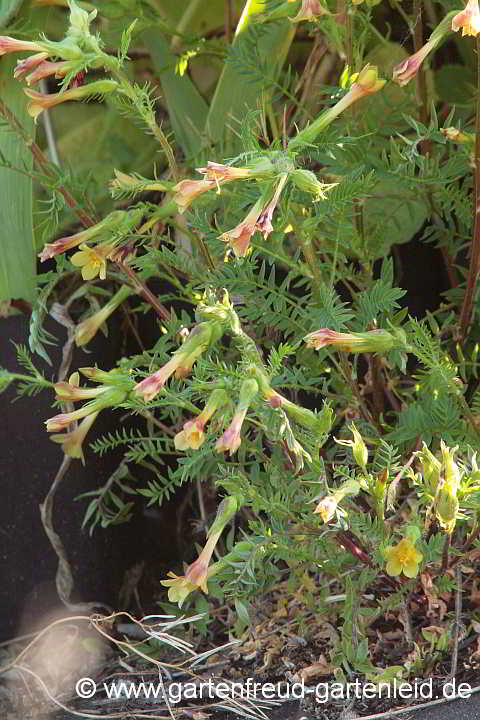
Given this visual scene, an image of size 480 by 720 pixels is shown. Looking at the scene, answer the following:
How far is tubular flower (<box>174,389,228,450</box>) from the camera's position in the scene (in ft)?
1.88

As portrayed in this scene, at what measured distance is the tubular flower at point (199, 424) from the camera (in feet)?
1.88

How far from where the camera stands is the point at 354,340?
640mm

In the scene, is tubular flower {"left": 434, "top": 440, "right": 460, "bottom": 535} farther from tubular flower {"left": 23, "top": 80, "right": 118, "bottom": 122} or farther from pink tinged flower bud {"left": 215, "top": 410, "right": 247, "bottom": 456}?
tubular flower {"left": 23, "top": 80, "right": 118, "bottom": 122}

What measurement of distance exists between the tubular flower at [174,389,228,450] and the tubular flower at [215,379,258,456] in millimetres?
19

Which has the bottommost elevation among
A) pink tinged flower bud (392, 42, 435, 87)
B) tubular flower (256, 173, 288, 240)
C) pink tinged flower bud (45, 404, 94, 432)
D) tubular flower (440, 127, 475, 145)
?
pink tinged flower bud (45, 404, 94, 432)

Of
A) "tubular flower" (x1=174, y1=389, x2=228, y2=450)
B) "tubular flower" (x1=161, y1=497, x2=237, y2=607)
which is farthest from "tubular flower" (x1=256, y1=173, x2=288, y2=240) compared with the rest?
"tubular flower" (x1=161, y1=497, x2=237, y2=607)

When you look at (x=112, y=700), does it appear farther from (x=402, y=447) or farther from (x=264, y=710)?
(x=402, y=447)

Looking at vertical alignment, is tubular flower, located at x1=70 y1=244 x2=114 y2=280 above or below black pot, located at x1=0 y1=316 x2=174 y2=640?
above

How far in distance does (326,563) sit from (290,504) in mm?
65

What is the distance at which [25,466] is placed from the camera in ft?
3.11

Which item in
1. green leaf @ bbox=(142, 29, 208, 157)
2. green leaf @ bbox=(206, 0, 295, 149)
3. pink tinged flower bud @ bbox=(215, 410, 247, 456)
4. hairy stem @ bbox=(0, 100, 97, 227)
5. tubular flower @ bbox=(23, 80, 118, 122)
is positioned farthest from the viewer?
green leaf @ bbox=(142, 29, 208, 157)

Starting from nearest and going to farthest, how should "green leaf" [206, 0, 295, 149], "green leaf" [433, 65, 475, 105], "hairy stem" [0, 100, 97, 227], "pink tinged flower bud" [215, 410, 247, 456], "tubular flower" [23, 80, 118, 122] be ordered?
"pink tinged flower bud" [215, 410, 247, 456]
"tubular flower" [23, 80, 118, 122]
"hairy stem" [0, 100, 97, 227]
"green leaf" [206, 0, 295, 149]
"green leaf" [433, 65, 475, 105]

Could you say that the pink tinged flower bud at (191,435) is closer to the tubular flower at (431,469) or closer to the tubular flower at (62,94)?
the tubular flower at (431,469)

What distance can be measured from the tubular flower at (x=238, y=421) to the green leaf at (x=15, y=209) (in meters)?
0.45
